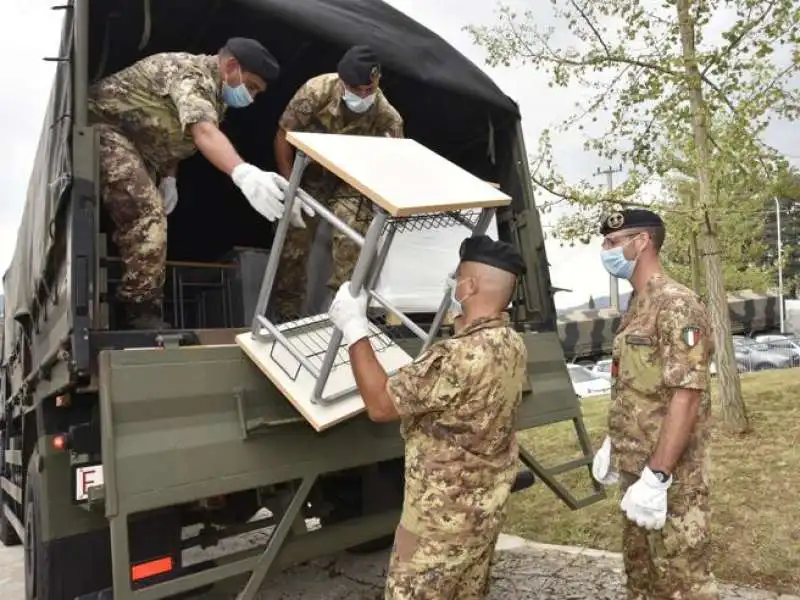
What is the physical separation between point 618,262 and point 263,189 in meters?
1.37

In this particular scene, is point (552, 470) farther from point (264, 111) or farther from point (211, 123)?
point (264, 111)

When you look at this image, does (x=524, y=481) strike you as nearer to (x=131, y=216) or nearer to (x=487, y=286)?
(x=487, y=286)

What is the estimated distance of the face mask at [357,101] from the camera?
10.8ft

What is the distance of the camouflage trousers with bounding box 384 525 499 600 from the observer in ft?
6.73

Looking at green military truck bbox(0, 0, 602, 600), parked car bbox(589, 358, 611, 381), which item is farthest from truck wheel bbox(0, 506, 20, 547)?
parked car bbox(589, 358, 611, 381)

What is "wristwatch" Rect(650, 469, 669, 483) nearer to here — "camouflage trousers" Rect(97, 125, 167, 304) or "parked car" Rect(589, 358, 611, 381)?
"camouflage trousers" Rect(97, 125, 167, 304)

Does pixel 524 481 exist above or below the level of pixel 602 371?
above

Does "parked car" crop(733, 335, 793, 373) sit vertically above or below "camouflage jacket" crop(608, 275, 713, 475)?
below

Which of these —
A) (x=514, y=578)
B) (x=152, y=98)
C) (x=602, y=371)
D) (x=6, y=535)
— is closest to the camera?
(x=152, y=98)

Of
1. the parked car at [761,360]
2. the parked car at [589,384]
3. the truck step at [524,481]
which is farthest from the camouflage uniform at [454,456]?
the parked car at [761,360]

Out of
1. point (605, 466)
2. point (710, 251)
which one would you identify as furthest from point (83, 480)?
point (710, 251)

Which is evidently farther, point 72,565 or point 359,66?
point 359,66

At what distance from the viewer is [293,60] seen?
12.3 feet

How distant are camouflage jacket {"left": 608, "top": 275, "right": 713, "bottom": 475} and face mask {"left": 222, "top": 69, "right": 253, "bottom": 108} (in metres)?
1.82
